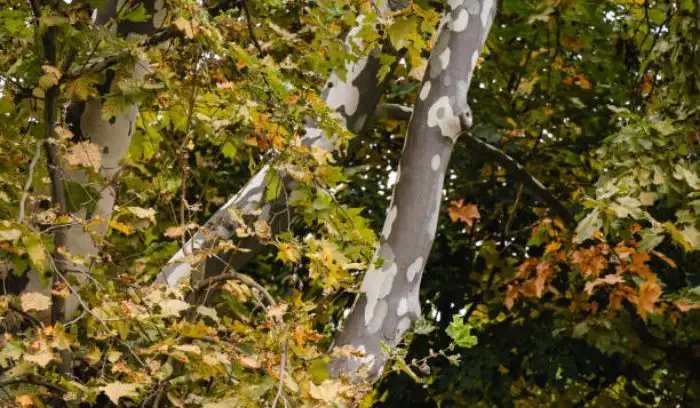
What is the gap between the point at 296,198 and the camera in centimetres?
356

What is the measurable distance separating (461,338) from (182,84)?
1.29 m

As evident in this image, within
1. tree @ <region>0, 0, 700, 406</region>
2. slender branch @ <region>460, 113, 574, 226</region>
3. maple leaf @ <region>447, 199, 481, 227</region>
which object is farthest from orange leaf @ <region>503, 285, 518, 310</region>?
slender branch @ <region>460, 113, 574, 226</region>

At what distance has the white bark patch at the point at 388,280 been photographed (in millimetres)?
3148

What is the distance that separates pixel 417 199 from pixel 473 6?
82 cm

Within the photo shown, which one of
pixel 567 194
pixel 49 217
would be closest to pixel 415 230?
pixel 49 217

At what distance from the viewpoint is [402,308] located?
3.15 metres

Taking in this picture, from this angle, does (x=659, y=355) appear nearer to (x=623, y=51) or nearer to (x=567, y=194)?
(x=567, y=194)

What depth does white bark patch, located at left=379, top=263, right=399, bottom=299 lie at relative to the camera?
3.15 meters

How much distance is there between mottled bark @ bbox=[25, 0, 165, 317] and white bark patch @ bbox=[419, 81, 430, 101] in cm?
102

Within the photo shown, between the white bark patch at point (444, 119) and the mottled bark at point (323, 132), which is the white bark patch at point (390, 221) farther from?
the mottled bark at point (323, 132)

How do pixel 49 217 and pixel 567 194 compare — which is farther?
pixel 567 194

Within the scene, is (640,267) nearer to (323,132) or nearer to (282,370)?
(323,132)

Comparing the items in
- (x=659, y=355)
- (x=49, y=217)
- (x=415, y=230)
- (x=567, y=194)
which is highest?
(x=567, y=194)

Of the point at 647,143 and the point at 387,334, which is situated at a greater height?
the point at 647,143
